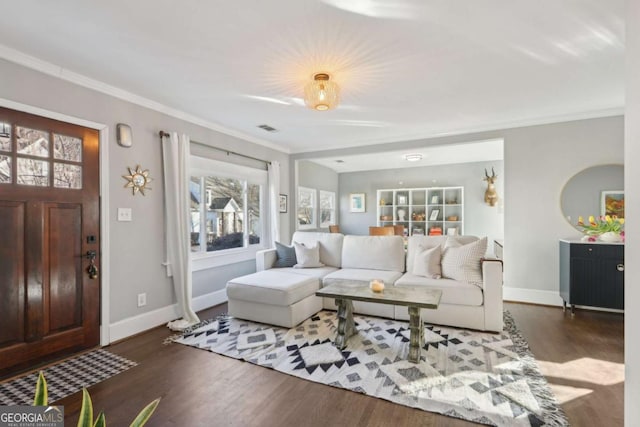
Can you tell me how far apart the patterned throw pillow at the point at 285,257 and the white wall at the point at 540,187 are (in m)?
2.86

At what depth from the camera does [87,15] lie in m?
1.86

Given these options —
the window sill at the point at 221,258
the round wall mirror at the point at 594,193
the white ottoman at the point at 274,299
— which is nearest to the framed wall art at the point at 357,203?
the window sill at the point at 221,258

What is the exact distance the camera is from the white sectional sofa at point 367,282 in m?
3.04

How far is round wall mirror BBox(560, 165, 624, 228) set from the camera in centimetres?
367

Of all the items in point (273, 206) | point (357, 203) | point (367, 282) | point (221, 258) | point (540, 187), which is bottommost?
point (367, 282)

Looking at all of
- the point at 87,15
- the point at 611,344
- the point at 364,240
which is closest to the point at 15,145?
the point at 87,15

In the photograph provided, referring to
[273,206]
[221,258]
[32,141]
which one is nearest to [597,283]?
[273,206]

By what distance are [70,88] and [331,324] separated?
3231mm

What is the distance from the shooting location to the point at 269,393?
6.71 ft

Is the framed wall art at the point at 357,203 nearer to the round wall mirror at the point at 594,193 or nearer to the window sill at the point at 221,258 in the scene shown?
the window sill at the point at 221,258

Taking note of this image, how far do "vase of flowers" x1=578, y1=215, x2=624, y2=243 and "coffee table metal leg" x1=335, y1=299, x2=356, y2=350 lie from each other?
2886 mm

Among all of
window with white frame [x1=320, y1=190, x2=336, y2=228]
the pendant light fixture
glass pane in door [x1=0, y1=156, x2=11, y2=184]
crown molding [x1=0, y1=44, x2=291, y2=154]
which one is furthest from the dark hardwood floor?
window with white frame [x1=320, y1=190, x2=336, y2=228]

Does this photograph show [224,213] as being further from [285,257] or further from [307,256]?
[307,256]

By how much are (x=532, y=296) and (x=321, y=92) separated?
12.2ft
